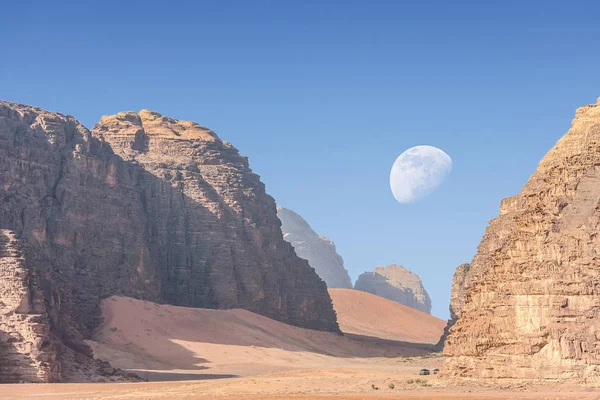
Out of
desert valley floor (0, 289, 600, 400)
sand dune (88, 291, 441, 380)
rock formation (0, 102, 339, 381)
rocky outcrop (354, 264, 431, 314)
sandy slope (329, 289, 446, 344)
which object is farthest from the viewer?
rocky outcrop (354, 264, 431, 314)

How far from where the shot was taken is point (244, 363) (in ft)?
252

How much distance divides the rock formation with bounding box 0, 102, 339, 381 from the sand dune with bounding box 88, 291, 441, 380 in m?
2.32

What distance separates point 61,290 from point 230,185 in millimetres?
37463

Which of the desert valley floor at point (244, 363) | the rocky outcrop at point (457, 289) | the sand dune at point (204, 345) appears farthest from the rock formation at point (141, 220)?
the rocky outcrop at point (457, 289)

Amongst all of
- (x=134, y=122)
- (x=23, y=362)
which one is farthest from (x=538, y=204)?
(x=134, y=122)

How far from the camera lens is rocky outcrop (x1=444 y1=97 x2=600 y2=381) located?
113 feet

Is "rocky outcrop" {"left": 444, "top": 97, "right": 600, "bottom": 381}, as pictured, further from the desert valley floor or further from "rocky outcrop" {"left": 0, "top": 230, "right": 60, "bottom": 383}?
"rocky outcrop" {"left": 0, "top": 230, "right": 60, "bottom": 383}

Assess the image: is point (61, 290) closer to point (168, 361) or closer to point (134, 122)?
point (168, 361)

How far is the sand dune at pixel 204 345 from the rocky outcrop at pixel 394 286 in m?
88.6

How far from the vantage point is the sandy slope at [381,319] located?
13775cm

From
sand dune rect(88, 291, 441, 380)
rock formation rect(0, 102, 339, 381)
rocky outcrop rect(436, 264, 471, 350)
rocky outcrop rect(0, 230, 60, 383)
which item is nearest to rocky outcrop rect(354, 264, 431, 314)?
rock formation rect(0, 102, 339, 381)

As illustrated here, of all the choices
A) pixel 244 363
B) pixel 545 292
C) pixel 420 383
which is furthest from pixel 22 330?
pixel 244 363

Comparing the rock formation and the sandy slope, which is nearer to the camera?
the rock formation

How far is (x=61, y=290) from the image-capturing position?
6612 cm
